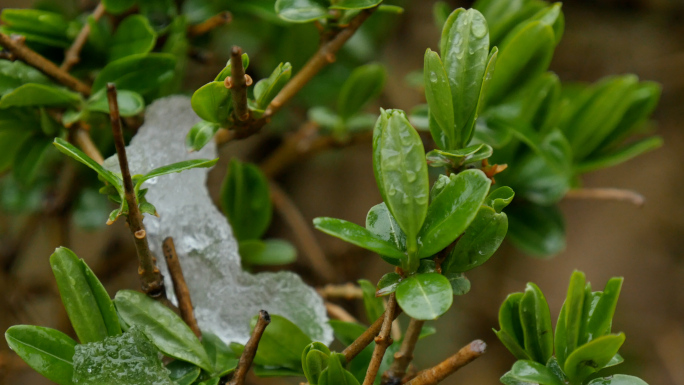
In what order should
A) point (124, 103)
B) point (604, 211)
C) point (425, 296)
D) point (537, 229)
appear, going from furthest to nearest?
point (604, 211)
point (537, 229)
point (124, 103)
point (425, 296)

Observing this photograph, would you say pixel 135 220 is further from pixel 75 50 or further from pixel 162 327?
pixel 75 50

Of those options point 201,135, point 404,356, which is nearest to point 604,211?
point 404,356

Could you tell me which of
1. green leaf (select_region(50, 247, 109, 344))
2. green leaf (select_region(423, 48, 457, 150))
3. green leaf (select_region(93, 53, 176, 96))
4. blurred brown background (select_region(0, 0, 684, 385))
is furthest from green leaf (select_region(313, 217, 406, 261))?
blurred brown background (select_region(0, 0, 684, 385))

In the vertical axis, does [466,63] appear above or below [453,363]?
above

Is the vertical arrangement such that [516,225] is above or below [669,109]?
above

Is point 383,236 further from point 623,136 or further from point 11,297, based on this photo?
A: point 11,297

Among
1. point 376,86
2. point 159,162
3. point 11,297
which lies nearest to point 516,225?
point 376,86
